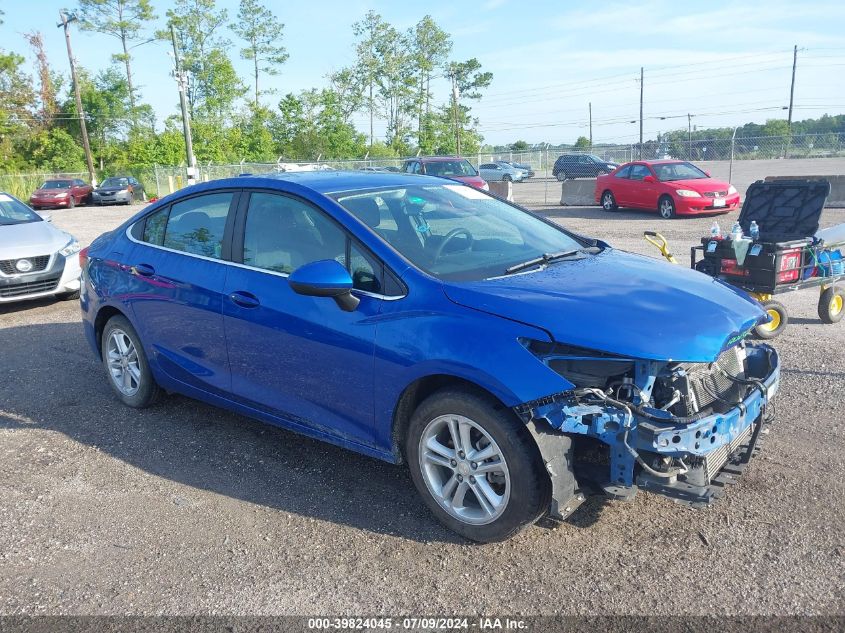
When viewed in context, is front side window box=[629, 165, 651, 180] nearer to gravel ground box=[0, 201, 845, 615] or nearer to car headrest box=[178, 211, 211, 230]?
gravel ground box=[0, 201, 845, 615]

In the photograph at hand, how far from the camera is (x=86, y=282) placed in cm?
562

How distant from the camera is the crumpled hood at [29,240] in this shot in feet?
28.8

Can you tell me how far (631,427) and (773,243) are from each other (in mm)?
4751

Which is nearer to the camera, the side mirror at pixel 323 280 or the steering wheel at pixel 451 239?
the side mirror at pixel 323 280

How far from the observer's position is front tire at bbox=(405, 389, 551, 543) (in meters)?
3.12

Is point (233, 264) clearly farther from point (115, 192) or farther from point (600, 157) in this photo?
point (600, 157)

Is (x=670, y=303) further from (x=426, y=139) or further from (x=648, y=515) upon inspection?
(x=426, y=139)

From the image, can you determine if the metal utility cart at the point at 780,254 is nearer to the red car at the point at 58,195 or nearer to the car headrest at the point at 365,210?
the car headrest at the point at 365,210

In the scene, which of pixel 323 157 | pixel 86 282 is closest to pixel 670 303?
pixel 86 282

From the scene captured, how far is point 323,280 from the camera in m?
3.46

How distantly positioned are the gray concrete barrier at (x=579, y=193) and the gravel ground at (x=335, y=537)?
18047mm

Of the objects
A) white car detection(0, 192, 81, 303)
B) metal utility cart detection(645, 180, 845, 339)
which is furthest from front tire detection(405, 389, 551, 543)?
white car detection(0, 192, 81, 303)

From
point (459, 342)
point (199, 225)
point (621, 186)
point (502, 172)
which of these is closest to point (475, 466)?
point (459, 342)

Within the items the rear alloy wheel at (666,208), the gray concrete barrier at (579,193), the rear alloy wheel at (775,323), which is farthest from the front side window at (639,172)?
the rear alloy wheel at (775,323)
